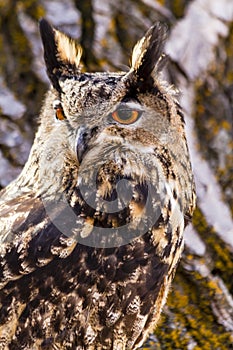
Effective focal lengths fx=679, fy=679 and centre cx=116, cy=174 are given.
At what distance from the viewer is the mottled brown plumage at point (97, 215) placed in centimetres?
236

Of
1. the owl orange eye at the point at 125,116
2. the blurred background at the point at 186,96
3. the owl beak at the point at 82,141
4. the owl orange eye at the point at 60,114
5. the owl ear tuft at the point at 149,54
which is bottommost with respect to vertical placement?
the blurred background at the point at 186,96

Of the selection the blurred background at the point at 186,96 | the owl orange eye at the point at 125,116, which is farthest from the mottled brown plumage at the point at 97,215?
the blurred background at the point at 186,96

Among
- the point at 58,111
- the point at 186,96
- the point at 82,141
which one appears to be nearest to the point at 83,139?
the point at 82,141

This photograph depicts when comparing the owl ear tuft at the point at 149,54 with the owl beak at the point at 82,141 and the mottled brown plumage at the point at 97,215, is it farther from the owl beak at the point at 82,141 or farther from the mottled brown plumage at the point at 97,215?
the owl beak at the point at 82,141

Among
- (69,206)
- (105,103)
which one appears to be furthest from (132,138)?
(69,206)

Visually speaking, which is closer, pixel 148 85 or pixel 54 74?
pixel 148 85

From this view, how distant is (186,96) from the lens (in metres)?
3.65

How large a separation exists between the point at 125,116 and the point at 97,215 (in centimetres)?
39

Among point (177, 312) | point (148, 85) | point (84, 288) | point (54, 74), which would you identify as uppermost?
point (148, 85)

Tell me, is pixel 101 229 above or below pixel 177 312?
above

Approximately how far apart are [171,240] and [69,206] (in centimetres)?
42

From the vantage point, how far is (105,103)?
2309 mm

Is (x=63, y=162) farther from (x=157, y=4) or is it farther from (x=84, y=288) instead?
(x=157, y=4)

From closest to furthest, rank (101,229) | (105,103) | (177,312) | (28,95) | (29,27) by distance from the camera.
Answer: (105,103)
(101,229)
(177,312)
(28,95)
(29,27)
